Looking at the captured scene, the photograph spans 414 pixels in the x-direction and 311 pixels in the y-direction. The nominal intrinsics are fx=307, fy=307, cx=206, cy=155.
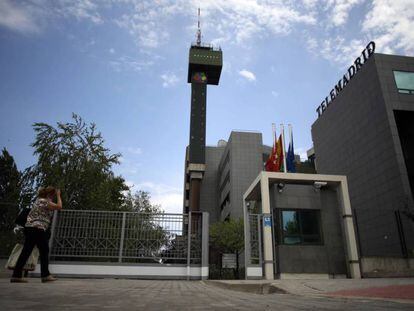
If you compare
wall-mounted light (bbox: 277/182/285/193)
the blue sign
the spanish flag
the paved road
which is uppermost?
the spanish flag

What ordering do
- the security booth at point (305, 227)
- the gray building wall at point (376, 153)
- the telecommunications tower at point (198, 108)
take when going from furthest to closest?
1. the telecommunications tower at point (198, 108)
2. the gray building wall at point (376, 153)
3. the security booth at point (305, 227)

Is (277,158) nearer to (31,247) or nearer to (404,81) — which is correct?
(404,81)

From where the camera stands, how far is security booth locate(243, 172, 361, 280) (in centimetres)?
1497

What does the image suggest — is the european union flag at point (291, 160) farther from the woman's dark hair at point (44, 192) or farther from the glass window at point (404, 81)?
the woman's dark hair at point (44, 192)

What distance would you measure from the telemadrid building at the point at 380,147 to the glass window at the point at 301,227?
419cm

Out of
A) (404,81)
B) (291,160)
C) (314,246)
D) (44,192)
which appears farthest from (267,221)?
(404,81)

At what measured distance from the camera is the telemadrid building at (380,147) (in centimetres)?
1956

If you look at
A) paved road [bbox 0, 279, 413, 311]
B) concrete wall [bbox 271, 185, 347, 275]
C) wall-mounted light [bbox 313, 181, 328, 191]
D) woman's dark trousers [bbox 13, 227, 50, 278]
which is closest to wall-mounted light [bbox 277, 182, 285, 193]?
concrete wall [bbox 271, 185, 347, 275]

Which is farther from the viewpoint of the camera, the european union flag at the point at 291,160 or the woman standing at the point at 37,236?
the european union flag at the point at 291,160

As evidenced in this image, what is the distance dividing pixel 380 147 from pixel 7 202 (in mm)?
24187

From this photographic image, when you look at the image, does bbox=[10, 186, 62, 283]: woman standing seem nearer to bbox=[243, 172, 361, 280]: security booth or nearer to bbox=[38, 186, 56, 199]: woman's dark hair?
bbox=[38, 186, 56, 199]: woman's dark hair

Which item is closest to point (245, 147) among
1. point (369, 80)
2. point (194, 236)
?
point (369, 80)

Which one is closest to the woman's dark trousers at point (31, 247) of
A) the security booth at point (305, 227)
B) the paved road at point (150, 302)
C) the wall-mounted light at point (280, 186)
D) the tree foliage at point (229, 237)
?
the paved road at point (150, 302)

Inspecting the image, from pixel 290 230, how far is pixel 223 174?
1526 inches
